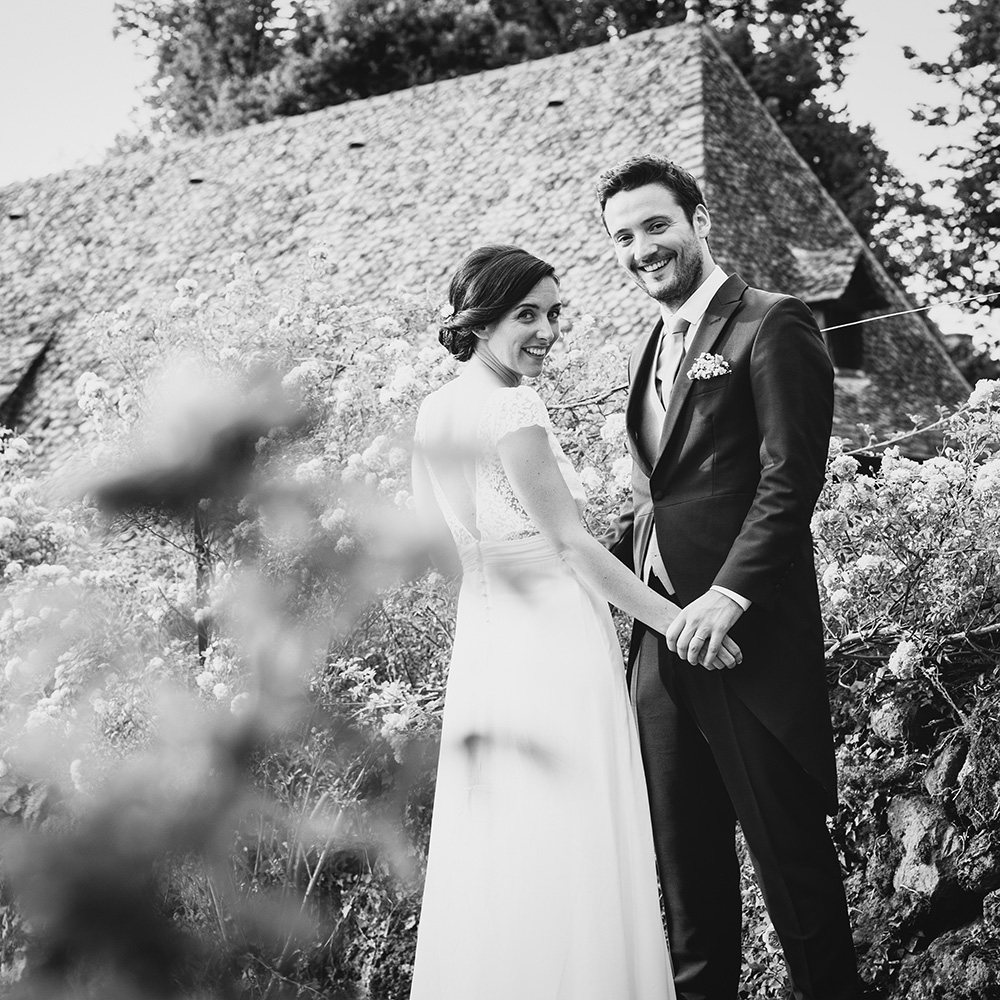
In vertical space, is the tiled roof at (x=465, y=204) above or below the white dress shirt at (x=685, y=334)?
above

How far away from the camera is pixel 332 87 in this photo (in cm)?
2400

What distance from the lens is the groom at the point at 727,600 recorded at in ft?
8.50

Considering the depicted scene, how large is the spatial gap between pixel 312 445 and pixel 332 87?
2493cm

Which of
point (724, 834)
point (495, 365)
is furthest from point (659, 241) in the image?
point (724, 834)

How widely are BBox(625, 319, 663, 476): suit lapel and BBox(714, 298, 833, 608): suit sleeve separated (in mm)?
367

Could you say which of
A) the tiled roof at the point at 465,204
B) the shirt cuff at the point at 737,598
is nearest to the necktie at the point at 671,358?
the shirt cuff at the point at 737,598

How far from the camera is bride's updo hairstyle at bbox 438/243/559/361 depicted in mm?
2713

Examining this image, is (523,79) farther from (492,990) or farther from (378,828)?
(378,828)

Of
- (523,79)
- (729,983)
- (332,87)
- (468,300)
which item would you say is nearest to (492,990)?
(729,983)

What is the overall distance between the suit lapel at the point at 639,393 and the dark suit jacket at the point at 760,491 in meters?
0.11

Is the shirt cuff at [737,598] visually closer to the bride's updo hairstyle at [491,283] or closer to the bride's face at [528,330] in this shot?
the bride's face at [528,330]

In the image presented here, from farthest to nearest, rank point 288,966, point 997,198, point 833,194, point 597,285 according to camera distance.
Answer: point 833,194
point 997,198
point 597,285
point 288,966

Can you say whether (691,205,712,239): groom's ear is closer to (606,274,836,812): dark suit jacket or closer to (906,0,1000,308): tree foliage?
(606,274,836,812): dark suit jacket

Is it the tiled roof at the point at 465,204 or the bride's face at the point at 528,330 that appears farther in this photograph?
the tiled roof at the point at 465,204
